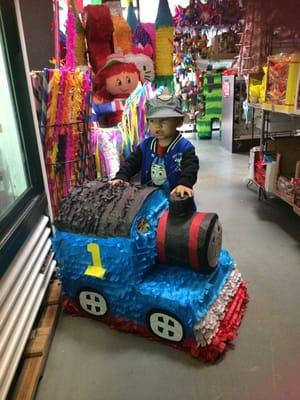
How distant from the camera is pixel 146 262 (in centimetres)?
120

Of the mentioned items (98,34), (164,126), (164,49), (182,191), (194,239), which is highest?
(98,34)

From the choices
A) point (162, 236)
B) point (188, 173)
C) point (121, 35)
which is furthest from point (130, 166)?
point (121, 35)

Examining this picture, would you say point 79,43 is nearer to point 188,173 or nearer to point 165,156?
point 165,156

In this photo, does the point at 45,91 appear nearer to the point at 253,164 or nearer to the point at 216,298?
the point at 216,298

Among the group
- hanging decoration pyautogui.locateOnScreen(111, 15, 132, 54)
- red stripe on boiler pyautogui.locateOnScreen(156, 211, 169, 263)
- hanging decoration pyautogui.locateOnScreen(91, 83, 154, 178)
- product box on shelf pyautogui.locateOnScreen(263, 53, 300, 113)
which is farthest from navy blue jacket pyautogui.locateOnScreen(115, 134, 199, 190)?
hanging decoration pyautogui.locateOnScreen(111, 15, 132, 54)

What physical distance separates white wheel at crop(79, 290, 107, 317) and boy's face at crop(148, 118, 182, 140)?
710mm

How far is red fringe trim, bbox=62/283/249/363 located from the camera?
1123mm

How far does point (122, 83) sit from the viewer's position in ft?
8.52

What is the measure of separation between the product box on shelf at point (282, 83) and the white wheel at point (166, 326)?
56.8 inches

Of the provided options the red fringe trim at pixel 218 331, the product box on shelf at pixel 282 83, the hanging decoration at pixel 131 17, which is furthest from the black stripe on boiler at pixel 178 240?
the hanging decoration at pixel 131 17

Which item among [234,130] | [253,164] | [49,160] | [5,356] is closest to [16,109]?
[49,160]

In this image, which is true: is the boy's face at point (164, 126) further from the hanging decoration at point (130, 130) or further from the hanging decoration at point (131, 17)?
the hanging decoration at point (131, 17)

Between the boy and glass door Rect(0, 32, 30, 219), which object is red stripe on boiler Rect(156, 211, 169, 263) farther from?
glass door Rect(0, 32, 30, 219)

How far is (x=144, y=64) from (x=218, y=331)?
2.26 metres
